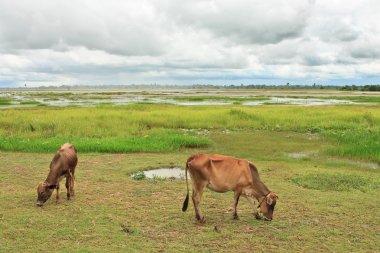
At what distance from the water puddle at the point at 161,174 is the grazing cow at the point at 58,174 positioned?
2.85 metres

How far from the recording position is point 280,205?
32.5 feet

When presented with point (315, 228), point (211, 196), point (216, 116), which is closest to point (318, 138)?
point (216, 116)

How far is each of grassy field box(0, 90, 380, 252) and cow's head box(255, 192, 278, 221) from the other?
0.15 m

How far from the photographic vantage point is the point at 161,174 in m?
14.0

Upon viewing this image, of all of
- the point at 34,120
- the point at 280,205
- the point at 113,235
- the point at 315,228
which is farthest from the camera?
the point at 34,120

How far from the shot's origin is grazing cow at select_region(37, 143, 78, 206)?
962 cm

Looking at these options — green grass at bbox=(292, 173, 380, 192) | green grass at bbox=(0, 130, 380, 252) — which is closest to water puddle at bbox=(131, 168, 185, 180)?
green grass at bbox=(0, 130, 380, 252)

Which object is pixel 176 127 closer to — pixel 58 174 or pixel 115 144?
pixel 115 144

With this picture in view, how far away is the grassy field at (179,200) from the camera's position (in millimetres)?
7582

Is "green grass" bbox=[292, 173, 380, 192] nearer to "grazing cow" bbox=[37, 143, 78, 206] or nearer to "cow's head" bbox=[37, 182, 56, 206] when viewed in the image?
"grazing cow" bbox=[37, 143, 78, 206]

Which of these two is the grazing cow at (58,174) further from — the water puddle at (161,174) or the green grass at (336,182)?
the green grass at (336,182)

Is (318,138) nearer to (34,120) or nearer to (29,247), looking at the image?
(34,120)

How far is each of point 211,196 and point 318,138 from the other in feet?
46.5

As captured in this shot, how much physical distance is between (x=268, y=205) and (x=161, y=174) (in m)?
6.01
